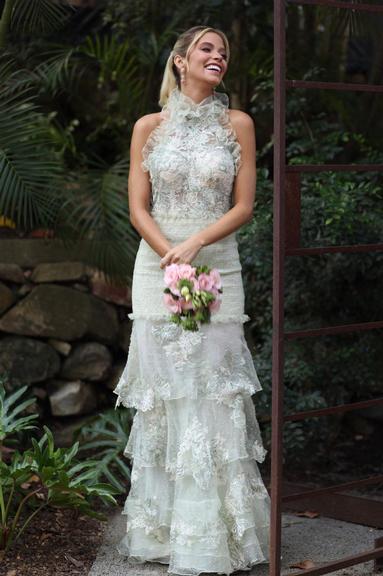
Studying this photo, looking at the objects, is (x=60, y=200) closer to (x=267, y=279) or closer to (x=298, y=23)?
(x=267, y=279)

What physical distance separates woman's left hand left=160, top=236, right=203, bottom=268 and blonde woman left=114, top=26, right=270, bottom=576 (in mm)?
38

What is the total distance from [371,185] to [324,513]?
1.76 metres

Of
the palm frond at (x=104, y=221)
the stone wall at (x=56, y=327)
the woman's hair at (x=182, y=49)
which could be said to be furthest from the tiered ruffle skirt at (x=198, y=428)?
the stone wall at (x=56, y=327)

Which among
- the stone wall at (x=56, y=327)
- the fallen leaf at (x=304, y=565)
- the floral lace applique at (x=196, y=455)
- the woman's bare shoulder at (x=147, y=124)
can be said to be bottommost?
the fallen leaf at (x=304, y=565)

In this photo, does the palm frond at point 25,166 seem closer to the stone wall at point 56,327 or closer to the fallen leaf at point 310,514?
the stone wall at point 56,327

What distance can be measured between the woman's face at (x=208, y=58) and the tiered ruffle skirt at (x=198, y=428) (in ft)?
1.95

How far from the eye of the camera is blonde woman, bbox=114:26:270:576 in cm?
414

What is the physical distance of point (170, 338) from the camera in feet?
13.8

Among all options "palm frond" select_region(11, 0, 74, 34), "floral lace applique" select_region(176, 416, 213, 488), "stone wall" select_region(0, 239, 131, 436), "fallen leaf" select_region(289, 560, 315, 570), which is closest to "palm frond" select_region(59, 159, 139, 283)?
"stone wall" select_region(0, 239, 131, 436)

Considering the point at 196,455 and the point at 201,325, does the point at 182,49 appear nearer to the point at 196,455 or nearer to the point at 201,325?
the point at 201,325

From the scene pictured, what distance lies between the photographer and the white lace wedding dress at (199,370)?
13.6 ft

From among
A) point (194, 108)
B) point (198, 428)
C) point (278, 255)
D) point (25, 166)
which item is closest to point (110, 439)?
point (25, 166)

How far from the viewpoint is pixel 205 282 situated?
155 inches

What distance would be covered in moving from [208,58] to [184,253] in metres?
0.80
